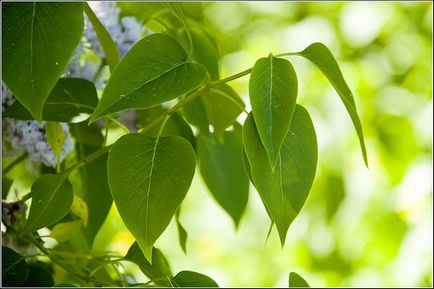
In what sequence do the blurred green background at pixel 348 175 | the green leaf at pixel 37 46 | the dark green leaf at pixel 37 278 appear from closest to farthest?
the green leaf at pixel 37 46 < the dark green leaf at pixel 37 278 < the blurred green background at pixel 348 175

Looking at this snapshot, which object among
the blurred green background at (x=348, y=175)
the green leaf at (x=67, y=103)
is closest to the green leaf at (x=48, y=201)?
the green leaf at (x=67, y=103)

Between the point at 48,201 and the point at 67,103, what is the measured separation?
0.16 feet

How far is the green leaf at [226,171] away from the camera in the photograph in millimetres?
483

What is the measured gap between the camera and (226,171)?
1.61 feet

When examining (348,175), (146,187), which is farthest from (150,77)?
(348,175)

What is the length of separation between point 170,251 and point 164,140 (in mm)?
1174

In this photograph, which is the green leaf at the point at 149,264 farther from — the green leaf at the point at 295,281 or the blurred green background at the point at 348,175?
the blurred green background at the point at 348,175

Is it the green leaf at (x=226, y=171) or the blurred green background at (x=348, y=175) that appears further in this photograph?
the blurred green background at (x=348, y=175)

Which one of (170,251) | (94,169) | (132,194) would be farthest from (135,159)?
(170,251)

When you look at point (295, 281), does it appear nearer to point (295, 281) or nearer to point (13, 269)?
point (295, 281)

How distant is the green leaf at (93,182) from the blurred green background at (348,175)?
69 cm

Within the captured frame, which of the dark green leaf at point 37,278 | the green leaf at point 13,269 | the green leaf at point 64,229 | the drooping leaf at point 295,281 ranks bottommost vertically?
the drooping leaf at point 295,281

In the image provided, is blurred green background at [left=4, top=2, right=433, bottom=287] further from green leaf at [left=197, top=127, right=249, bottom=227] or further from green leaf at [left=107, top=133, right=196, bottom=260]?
green leaf at [left=107, top=133, right=196, bottom=260]

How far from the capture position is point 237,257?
1.49 m
